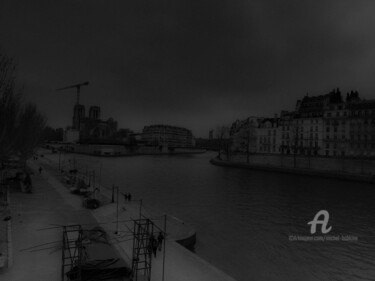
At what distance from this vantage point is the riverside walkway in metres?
13.8

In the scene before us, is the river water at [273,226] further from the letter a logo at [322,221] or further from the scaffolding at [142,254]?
the scaffolding at [142,254]

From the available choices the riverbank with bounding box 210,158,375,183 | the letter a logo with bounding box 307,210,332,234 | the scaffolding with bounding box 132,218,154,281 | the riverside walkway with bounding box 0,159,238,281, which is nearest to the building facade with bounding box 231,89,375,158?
the riverbank with bounding box 210,158,375,183

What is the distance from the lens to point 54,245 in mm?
17344

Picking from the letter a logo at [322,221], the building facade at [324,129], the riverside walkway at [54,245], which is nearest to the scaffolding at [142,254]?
the riverside walkway at [54,245]

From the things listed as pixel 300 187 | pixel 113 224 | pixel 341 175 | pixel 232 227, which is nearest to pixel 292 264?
pixel 232 227

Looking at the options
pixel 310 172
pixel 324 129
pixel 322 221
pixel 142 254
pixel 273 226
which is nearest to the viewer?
pixel 142 254

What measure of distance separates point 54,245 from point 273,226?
1809 centimetres

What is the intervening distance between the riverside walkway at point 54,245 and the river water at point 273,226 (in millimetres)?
4119

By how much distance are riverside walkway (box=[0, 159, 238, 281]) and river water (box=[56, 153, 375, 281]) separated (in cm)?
412

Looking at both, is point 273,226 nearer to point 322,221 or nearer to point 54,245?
point 322,221

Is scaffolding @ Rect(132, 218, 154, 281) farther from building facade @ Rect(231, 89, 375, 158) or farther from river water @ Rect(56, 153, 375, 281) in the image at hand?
building facade @ Rect(231, 89, 375, 158)

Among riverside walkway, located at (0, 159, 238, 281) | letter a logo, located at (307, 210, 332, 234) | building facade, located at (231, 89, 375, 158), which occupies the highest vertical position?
building facade, located at (231, 89, 375, 158)

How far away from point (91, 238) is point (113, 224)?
537 cm

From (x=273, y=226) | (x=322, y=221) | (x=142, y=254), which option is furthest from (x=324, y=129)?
(x=142, y=254)
